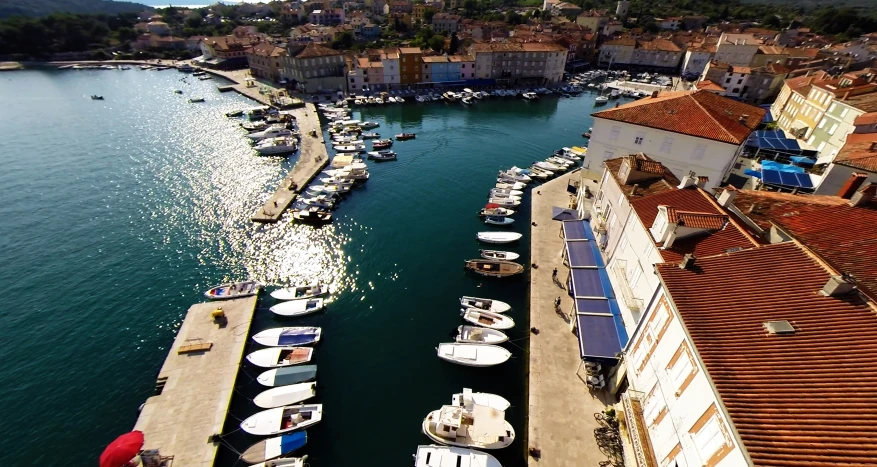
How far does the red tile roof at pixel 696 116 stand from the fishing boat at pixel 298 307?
150 feet

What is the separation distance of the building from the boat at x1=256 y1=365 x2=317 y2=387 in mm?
49370

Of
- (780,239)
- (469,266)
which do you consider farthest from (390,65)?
(780,239)

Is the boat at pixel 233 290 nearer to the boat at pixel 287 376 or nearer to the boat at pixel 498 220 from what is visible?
the boat at pixel 287 376

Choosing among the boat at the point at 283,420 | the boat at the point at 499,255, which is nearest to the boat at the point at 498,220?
the boat at the point at 499,255

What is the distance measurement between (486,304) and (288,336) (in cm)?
2096

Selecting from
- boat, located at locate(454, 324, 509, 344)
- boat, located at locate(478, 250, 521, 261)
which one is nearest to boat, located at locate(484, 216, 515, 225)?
boat, located at locate(478, 250, 521, 261)

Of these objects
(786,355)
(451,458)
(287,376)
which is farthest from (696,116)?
(287,376)

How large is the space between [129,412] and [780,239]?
5204cm

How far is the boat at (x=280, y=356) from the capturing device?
32250 millimetres

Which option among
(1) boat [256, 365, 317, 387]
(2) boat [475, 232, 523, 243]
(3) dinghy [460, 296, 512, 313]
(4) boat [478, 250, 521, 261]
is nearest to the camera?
(1) boat [256, 365, 317, 387]

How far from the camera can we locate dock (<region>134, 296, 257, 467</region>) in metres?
26.0

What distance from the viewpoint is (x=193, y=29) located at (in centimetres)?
19888

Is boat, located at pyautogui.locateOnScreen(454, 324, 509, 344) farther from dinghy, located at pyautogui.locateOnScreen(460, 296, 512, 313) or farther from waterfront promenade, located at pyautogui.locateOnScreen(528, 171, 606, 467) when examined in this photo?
dinghy, located at pyautogui.locateOnScreen(460, 296, 512, 313)

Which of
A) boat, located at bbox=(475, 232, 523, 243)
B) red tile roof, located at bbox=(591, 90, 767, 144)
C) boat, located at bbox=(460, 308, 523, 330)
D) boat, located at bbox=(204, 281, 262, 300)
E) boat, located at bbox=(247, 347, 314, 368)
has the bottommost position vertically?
boat, located at bbox=(247, 347, 314, 368)
